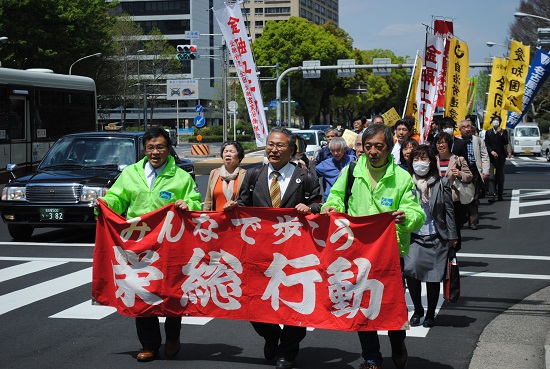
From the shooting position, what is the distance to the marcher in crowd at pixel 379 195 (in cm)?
580

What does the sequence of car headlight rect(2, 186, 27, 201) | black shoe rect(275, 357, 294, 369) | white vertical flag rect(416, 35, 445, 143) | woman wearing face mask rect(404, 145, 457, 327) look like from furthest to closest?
white vertical flag rect(416, 35, 445, 143), car headlight rect(2, 186, 27, 201), woman wearing face mask rect(404, 145, 457, 327), black shoe rect(275, 357, 294, 369)

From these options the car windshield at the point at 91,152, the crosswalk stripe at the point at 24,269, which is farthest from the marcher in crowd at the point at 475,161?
the crosswalk stripe at the point at 24,269

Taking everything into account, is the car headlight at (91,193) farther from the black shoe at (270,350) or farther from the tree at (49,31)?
the tree at (49,31)

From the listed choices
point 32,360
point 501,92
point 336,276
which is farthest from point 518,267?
point 501,92

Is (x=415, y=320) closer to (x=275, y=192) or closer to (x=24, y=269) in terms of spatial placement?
(x=275, y=192)

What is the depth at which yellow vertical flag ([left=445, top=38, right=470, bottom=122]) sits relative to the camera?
668 inches

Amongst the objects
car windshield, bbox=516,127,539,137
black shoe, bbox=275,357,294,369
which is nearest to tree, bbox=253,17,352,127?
car windshield, bbox=516,127,539,137

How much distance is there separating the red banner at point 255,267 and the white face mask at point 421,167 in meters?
1.91

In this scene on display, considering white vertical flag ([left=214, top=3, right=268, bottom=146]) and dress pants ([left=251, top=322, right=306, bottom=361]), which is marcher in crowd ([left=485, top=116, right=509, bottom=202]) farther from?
dress pants ([left=251, top=322, right=306, bottom=361])

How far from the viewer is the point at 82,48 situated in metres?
47.7

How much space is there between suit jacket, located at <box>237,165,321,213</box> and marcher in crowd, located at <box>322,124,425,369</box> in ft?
0.72

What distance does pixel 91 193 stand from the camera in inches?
506

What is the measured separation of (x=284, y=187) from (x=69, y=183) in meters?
7.57

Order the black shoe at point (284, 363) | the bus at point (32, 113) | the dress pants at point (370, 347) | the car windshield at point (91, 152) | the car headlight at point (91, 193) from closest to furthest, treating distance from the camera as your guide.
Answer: the dress pants at point (370, 347), the black shoe at point (284, 363), the car headlight at point (91, 193), the car windshield at point (91, 152), the bus at point (32, 113)
